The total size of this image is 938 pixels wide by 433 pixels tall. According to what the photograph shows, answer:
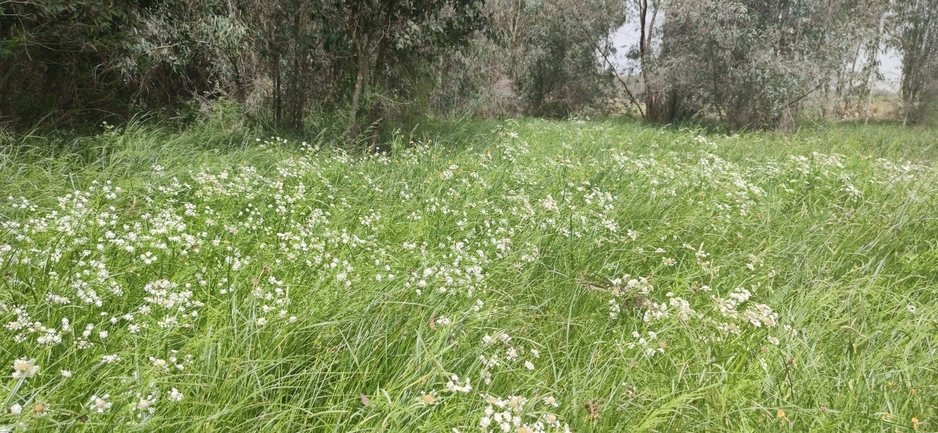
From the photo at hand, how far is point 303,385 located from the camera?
1.99 m

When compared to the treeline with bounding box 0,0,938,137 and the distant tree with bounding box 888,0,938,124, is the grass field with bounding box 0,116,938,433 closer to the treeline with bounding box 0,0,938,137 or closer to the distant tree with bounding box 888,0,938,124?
the treeline with bounding box 0,0,938,137

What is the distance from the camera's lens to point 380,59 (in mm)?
7590

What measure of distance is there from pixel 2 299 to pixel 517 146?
593 centimetres

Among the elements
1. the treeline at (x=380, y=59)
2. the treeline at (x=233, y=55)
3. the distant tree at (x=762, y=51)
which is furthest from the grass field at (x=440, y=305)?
the distant tree at (x=762, y=51)

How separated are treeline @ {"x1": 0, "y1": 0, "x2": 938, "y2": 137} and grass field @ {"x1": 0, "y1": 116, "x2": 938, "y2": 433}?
68.4 inches

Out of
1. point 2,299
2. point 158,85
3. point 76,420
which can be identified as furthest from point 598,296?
point 158,85

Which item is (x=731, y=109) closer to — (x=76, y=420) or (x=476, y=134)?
(x=476, y=134)

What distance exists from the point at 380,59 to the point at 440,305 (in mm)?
5862

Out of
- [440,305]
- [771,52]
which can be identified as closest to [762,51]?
[771,52]

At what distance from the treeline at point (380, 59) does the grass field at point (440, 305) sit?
1.74 metres

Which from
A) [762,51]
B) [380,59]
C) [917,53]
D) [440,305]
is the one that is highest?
[917,53]

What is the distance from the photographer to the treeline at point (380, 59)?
6.04 m

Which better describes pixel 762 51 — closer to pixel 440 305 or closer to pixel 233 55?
pixel 233 55

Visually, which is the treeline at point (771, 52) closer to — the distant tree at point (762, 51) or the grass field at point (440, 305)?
the distant tree at point (762, 51)
